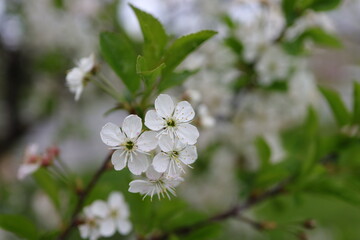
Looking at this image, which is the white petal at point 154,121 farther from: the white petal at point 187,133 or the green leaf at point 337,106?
the green leaf at point 337,106

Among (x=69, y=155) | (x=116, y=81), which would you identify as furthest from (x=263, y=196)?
(x=69, y=155)

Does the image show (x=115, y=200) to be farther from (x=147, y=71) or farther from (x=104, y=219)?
(x=147, y=71)

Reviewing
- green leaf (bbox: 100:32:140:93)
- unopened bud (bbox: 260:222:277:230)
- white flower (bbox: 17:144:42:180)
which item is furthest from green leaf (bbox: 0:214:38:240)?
unopened bud (bbox: 260:222:277:230)

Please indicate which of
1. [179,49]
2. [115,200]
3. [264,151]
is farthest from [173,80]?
[264,151]

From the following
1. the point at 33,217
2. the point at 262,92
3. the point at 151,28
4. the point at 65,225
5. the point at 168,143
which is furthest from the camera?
the point at 33,217

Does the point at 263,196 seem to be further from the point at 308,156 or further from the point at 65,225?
the point at 65,225

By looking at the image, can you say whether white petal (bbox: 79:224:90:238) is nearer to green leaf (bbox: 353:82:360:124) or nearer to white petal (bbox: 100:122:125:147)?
white petal (bbox: 100:122:125:147)

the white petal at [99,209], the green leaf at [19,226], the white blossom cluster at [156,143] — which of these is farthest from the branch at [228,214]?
the white blossom cluster at [156,143]
